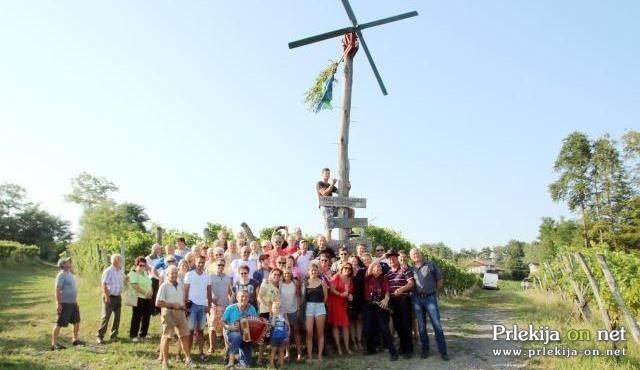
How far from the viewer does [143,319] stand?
9.97 meters

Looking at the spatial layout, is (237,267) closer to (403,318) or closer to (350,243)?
(350,243)

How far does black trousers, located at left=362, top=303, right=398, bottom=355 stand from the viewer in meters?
8.62

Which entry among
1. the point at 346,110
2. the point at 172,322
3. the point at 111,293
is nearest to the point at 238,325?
the point at 172,322

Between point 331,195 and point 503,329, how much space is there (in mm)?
4976

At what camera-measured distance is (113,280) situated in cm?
961

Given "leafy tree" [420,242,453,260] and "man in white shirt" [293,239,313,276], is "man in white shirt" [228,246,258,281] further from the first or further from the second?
"leafy tree" [420,242,453,260]

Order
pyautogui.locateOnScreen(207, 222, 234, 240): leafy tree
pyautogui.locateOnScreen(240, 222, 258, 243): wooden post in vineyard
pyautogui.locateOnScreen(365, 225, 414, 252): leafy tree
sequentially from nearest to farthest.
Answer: pyautogui.locateOnScreen(240, 222, 258, 243): wooden post in vineyard → pyautogui.locateOnScreen(207, 222, 234, 240): leafy tree → pyautogui.locateOnScreen(365, 225, 414, 252): leafy tree

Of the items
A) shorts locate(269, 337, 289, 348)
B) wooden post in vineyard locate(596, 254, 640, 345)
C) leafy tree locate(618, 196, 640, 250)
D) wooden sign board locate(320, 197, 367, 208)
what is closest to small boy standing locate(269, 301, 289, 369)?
shorts locate(269, 337, 289, 348)

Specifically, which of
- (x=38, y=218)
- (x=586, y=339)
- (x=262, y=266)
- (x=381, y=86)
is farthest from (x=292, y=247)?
(x=38, y=218)

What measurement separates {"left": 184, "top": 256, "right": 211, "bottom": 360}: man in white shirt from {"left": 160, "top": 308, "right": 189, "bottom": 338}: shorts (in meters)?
0.37

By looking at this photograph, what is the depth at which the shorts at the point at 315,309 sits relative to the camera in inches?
325

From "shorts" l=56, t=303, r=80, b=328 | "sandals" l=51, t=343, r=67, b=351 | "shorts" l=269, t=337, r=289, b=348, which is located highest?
"shorts" l=56, t=303, r=80, b=328

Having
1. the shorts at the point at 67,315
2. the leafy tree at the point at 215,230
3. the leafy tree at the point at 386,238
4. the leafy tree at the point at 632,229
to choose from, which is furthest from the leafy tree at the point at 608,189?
the shorts at the point at 67,315

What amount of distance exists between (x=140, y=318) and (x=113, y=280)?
1.00 metres
